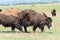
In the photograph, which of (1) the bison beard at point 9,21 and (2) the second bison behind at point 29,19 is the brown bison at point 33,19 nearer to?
(2) the second bison behind at point 29,19

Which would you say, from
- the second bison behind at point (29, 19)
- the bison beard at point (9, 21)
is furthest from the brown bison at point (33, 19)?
the bison beard at point (9, 21)

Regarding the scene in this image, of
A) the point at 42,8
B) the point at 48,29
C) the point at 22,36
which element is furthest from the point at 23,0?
the point at 22,36

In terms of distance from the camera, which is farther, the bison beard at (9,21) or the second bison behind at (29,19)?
the second bison behind at (29,19)

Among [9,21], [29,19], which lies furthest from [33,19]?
[9,21]

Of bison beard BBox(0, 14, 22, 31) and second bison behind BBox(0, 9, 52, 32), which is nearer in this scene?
bison beard BBox(0, 14, 22, 31)

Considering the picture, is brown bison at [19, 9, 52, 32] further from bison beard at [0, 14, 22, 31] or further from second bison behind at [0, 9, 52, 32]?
bison beard at [0, 14, 22, 31]

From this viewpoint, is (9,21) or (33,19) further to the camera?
(33,19)

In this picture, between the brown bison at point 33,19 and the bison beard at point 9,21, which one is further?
the brown bison at point 33,19

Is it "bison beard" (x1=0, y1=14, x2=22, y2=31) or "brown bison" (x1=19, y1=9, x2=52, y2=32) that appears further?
"brown bison" (x1=19, y1=9, x2=52, y2=32)

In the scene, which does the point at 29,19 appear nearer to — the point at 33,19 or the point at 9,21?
the point at 33,19

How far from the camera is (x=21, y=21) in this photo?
20.8m

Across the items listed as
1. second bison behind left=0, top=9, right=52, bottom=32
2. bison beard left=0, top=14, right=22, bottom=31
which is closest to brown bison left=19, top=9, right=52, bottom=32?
second bison behind left=0, top=9, right=52, bottom=32

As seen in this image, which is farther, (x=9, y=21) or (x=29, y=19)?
(x=29, y=19)

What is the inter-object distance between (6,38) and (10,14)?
3.40 m
